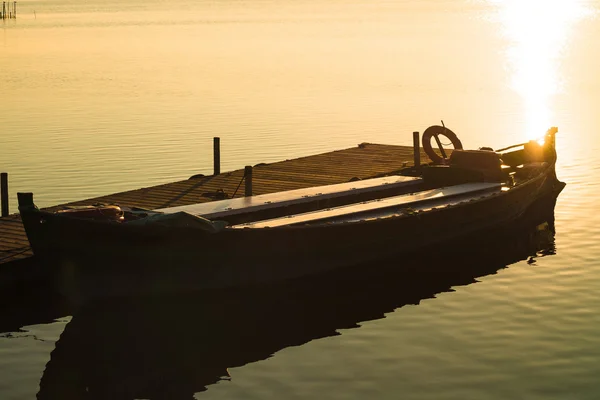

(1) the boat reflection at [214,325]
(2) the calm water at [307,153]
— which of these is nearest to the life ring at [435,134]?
(2) the calm water at [307,153]

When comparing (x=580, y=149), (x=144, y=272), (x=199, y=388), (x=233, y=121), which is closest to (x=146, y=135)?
(x=233, y=121)

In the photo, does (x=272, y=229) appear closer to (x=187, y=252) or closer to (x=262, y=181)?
(x=187, y=252)

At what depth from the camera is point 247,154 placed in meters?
47.2

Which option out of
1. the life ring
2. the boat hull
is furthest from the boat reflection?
the life ring

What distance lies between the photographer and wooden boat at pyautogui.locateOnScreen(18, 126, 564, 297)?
80.9ft

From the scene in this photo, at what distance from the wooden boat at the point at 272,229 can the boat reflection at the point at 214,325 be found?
0.42 metres

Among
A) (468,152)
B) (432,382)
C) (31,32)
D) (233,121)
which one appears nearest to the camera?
(432,382)

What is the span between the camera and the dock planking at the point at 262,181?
2823cm

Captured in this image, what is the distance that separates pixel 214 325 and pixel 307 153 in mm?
22830

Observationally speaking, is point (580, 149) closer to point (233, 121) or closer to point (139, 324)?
point (233, 121)

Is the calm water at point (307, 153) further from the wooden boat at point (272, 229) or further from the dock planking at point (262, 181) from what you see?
the dock planking at point (262, 181)

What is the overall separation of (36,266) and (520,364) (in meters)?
10.8

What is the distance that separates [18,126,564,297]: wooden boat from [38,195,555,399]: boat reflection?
1.37 feet

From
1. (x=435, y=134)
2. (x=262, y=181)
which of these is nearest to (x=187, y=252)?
(x=262, y=181)
